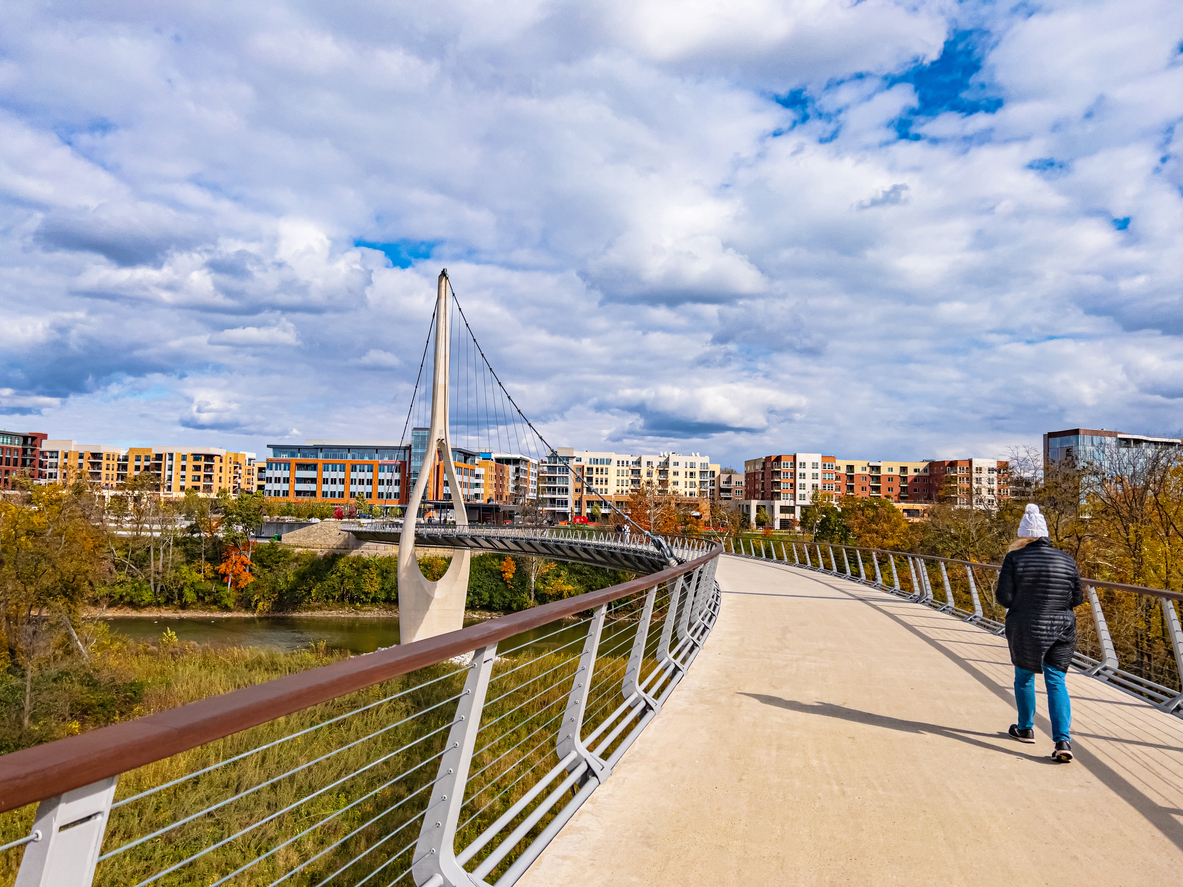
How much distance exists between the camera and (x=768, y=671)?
7.42m

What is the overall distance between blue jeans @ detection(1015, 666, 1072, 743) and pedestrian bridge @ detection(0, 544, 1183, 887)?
18 cm

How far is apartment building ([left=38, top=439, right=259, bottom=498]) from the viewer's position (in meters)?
136

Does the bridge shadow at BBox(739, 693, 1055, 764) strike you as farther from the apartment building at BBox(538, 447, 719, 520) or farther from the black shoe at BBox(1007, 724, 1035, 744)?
the apartment building at BBox(538, 447, 719, 520)

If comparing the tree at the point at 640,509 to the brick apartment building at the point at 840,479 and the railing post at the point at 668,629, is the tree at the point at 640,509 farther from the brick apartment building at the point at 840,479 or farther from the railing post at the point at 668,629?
the railing post at the point at 668,629

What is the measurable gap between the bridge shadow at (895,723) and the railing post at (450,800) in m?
3.70

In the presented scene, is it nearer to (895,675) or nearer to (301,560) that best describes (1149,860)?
(895,675)

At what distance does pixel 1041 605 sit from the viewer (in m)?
5.09

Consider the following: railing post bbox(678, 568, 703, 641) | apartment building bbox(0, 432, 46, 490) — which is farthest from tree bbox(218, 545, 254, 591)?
apartment building bbox(0, 432, 46, 490)

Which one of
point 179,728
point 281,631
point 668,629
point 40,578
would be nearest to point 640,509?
point 281,631

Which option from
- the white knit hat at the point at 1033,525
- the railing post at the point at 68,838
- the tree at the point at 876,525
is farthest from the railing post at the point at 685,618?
the tree at the point at 876,525

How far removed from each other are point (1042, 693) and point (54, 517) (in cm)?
3022

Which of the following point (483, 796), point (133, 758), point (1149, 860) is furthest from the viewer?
point (483, 796)

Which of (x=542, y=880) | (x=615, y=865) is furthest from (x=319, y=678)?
(x=615, y=865)

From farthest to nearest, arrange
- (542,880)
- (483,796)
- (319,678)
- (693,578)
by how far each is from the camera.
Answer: (693,578) < (483,796) < (542,880) < (319,678)
